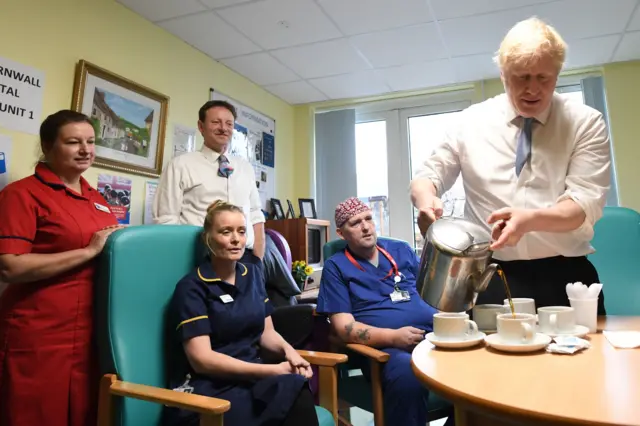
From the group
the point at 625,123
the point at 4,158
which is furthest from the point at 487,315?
the point at 625,123

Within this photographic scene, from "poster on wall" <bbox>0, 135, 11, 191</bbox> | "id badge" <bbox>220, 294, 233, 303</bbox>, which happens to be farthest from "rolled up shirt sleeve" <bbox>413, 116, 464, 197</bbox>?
"poster on wall" <bbox>0, 135, 11, 191</bbox>

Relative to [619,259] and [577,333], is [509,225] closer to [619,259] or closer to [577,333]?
[577,333]

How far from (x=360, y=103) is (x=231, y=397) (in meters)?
3.63

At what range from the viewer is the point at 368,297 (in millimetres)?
1828

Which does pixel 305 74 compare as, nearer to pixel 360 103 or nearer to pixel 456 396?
pixel 360 103

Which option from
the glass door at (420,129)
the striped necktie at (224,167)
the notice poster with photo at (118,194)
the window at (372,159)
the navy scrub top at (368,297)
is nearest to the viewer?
the navy scrub top at (368,297)

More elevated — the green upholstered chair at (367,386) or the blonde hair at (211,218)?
the blonde hair at (211,218)

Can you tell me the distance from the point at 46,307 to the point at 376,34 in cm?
259

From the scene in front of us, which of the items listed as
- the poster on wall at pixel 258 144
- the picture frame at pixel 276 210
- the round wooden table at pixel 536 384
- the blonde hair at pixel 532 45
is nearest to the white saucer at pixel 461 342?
the round wooden table at pixel 536 384

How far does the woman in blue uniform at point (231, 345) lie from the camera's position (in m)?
1.24

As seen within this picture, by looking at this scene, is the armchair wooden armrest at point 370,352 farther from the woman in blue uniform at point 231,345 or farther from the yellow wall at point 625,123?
the yellow wall at point 625,123

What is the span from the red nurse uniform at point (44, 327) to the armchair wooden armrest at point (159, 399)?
0.68 ft

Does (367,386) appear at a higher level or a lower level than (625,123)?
lower

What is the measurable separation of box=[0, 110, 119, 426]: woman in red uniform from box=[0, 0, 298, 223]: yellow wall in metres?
0.77
